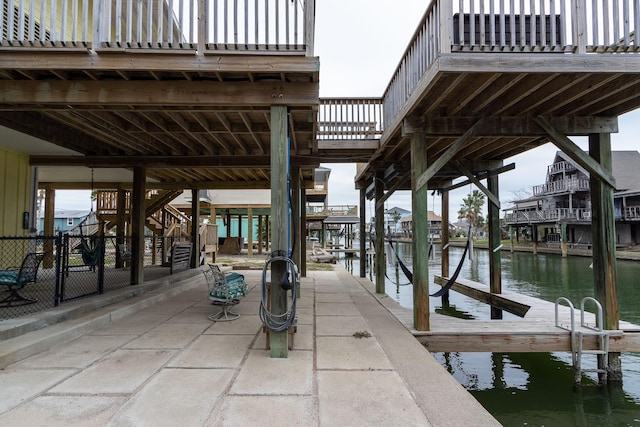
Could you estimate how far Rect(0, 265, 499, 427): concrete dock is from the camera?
95.4 inches

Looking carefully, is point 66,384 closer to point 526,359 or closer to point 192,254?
point 526,359

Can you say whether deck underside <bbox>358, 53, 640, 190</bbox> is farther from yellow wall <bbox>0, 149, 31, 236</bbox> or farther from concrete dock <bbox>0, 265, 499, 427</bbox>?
yellow wall <bbox>0, 149, 31, 236</bbox>

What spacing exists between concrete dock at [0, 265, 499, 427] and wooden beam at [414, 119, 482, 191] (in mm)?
1906

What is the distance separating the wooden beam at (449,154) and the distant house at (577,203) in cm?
2737

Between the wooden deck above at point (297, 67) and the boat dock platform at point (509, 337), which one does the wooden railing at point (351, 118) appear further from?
the boat dock platform at point (509, 337)

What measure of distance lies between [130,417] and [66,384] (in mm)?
934

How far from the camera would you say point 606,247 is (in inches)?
181

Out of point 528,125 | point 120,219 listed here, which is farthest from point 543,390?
point 120,219

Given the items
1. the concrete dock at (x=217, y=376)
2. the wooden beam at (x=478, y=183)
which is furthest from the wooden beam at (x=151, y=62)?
the wooden beam at (x=478, y=183)

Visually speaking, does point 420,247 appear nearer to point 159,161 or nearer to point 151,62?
point 151,62

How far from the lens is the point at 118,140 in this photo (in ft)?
18.8

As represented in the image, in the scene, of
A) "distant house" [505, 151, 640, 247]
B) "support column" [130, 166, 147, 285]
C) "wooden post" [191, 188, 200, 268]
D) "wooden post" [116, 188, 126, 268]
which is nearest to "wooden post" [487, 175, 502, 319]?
"support column" [130, 166, 147, 285]

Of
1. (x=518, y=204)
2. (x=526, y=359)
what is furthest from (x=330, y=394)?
(x=518, y=204)

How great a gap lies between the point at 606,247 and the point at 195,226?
29.8 ft
